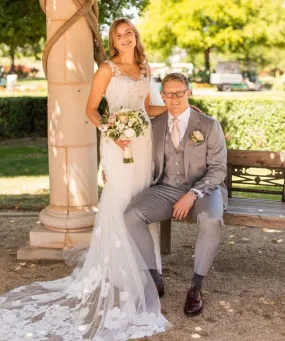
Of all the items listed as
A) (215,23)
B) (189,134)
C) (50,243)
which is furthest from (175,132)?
(215,23)

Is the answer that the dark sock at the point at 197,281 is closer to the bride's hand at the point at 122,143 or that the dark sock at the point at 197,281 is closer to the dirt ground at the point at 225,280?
the dirt ground at the point at 225,280

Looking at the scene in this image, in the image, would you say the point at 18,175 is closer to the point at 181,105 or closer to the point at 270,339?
the point at 181,105

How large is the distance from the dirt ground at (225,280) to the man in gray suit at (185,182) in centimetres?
20

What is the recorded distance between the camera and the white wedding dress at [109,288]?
3846mm

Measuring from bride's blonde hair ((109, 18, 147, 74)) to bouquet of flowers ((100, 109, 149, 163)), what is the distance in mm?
634

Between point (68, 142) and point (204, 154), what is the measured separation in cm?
143

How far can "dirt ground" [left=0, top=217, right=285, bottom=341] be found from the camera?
12.8ft

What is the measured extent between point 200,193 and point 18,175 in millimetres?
Answer: 6522

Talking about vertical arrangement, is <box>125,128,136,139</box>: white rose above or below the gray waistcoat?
above

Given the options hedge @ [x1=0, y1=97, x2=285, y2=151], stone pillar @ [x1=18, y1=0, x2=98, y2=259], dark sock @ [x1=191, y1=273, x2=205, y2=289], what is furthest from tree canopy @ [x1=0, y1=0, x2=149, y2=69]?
dark sock @ [x1=191, y1=273, x2=205, y2=289]

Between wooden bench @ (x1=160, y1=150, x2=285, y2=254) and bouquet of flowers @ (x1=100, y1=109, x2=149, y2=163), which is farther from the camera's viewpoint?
wooden bench @ (x1=160, y1=150, x2=285, y2=254)

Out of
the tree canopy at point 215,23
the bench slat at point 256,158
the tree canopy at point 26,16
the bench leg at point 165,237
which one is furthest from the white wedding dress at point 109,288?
the tree canopy at point 215,23

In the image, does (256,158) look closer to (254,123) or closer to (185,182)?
(185,182)

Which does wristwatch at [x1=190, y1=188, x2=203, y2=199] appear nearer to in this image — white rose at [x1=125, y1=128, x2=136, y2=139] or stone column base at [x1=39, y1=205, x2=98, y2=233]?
white rose at [x1=125, y1=128, x2=136, y2=139]
